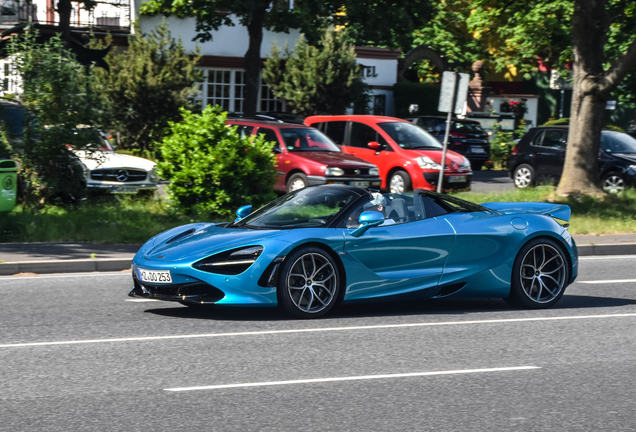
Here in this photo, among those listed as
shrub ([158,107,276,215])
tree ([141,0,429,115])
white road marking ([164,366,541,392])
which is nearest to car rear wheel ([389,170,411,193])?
shrub ([158,107,276,215])

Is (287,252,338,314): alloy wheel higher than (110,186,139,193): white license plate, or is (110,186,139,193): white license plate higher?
(287,252,338,314): alloy wheel

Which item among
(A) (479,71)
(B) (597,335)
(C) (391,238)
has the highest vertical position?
(A) (479,71)

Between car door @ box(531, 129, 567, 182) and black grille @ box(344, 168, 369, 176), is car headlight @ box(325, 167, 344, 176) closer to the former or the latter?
black grille @ box(344, 168, 369, 176)

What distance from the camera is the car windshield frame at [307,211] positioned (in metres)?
8.48

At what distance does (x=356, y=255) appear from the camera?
8266 millimetres

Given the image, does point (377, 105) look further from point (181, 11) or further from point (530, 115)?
point (181, 11)

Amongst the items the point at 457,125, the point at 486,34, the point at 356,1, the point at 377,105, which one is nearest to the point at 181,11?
the point at 356,1

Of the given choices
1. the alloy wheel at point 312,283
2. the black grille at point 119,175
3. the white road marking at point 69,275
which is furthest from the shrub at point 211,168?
the alloy wheel at point 312,283

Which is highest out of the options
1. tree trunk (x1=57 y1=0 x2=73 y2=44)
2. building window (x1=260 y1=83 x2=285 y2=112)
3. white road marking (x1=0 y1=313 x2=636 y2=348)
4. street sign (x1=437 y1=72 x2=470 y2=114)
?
tree trunk (x1=57 y1=0 x2=73 y2=44)

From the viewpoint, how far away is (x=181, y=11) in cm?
2631

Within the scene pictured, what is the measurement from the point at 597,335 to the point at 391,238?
2004 millimetres

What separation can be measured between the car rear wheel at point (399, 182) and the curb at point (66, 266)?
977cm

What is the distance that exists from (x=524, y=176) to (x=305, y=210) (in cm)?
1604

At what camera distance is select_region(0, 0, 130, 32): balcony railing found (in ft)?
95.4
